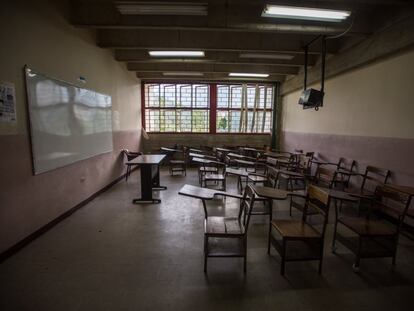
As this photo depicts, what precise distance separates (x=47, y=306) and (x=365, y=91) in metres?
5.46

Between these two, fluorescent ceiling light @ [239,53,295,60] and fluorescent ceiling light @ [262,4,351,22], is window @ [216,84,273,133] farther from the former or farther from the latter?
fluorescent ceiling light @ [262,4,351,22]

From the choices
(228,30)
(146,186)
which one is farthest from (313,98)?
(146,186)

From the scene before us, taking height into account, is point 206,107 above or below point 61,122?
above

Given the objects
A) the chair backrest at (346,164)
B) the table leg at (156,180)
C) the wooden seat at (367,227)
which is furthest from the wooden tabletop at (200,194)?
the chair backrest at (346,164)

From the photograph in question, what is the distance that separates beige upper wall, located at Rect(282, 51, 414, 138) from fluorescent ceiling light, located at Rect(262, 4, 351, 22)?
1.26 meters

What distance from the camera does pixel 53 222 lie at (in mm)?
3178

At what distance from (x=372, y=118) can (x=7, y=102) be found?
17.7 feet

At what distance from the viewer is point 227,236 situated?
214 cm

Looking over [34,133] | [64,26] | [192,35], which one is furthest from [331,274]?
[64,26]

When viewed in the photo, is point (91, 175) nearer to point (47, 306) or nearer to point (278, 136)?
point (47, 306)

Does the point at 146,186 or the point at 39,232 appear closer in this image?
the point at 39,232

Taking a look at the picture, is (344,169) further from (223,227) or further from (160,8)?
(160,8)

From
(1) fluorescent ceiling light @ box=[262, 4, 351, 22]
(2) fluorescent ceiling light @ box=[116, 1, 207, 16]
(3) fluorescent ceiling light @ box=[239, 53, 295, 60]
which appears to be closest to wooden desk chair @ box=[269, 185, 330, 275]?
(1) fluorescent ceiling light @ box=[262, 4, 351, 22]

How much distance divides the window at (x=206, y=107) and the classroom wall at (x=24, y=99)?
3665 mm
